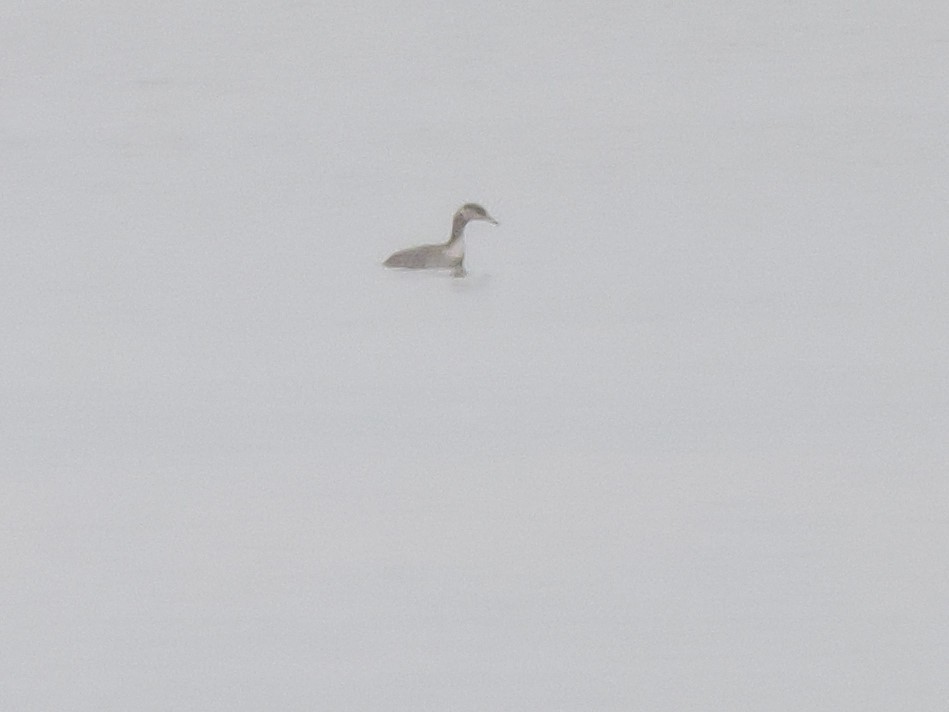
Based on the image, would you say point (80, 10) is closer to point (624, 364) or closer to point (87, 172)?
point (87, 172)

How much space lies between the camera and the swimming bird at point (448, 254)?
25.8 ft

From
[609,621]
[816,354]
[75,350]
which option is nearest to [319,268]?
[75,350]

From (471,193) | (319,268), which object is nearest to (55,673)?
(319,268)

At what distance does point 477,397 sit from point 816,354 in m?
1.08

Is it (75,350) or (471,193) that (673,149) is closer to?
(471,193)

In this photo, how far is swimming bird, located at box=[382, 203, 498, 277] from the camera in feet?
25.8

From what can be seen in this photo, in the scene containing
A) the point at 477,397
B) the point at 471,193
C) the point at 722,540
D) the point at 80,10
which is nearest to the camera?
the point at 722,540

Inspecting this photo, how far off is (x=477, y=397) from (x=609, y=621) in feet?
5.33

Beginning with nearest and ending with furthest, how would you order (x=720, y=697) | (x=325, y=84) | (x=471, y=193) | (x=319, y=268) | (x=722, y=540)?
(x=720, y=697), (x=722, y=540), (x=319, y=268), (x=471, y=193), (x=325, y=84)

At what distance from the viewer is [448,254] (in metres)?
7.93

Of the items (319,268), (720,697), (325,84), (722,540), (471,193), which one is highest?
(325,84)

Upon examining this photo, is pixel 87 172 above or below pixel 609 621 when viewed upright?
above

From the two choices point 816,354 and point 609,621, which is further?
point 816,354

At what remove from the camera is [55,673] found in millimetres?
4469
